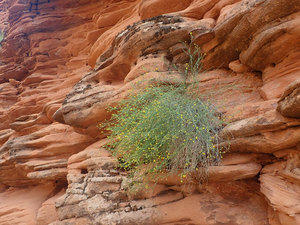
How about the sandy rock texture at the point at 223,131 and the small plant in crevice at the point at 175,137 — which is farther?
the small plant in crevice at the point at 175,137

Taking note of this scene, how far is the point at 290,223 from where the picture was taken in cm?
222

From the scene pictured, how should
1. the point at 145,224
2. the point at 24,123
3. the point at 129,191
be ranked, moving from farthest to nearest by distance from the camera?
the point at 24,123
the point at 129,191
the point at 145,224

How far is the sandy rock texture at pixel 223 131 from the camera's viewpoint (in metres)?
2.59

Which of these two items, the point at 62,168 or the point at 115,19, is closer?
the point at 62,168

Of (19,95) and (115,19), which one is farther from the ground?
(115,19)

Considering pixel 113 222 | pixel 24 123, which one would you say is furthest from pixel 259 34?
pixel 24 123

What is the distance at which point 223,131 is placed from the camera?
2.90 m

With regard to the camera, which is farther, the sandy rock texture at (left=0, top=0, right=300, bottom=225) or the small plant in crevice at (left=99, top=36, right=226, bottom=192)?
the small plant in crevice at (left=99, top=36, right=226, bottom=192)

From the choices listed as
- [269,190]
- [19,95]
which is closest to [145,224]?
[269,190]

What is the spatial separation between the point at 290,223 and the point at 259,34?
292 cm

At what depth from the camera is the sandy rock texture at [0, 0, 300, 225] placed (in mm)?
2588

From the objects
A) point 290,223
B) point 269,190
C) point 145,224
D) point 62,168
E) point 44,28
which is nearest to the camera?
point 290,223

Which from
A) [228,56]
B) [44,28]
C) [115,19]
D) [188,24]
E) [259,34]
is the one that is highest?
[44,28]

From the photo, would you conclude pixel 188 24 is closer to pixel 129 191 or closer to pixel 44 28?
pixel 129 191
